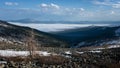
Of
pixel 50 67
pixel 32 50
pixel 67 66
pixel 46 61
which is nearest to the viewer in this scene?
pixel 50 67

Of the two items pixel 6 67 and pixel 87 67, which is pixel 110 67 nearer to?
pixel 87 67

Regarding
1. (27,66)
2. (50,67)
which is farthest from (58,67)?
(27,66)

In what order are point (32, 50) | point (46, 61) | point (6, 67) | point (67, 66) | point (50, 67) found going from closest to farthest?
point (6, 67) < point (50, 67) < point (67, 66) < point (46, 61) < point (32, 50)

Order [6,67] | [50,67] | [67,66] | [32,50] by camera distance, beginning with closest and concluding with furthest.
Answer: [6,67]
[50,67]
[67,66]
[32,50]

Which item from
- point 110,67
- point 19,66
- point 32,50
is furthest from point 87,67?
point 32,50

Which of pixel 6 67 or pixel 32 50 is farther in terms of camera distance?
pixel 32 50

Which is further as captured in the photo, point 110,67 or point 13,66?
point 110,67

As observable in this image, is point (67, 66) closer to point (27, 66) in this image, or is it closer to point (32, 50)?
point (27, 66)

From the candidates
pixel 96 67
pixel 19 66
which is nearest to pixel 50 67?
pixel 19 66

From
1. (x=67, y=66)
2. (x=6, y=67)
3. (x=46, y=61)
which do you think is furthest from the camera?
(x=46, y=61)
